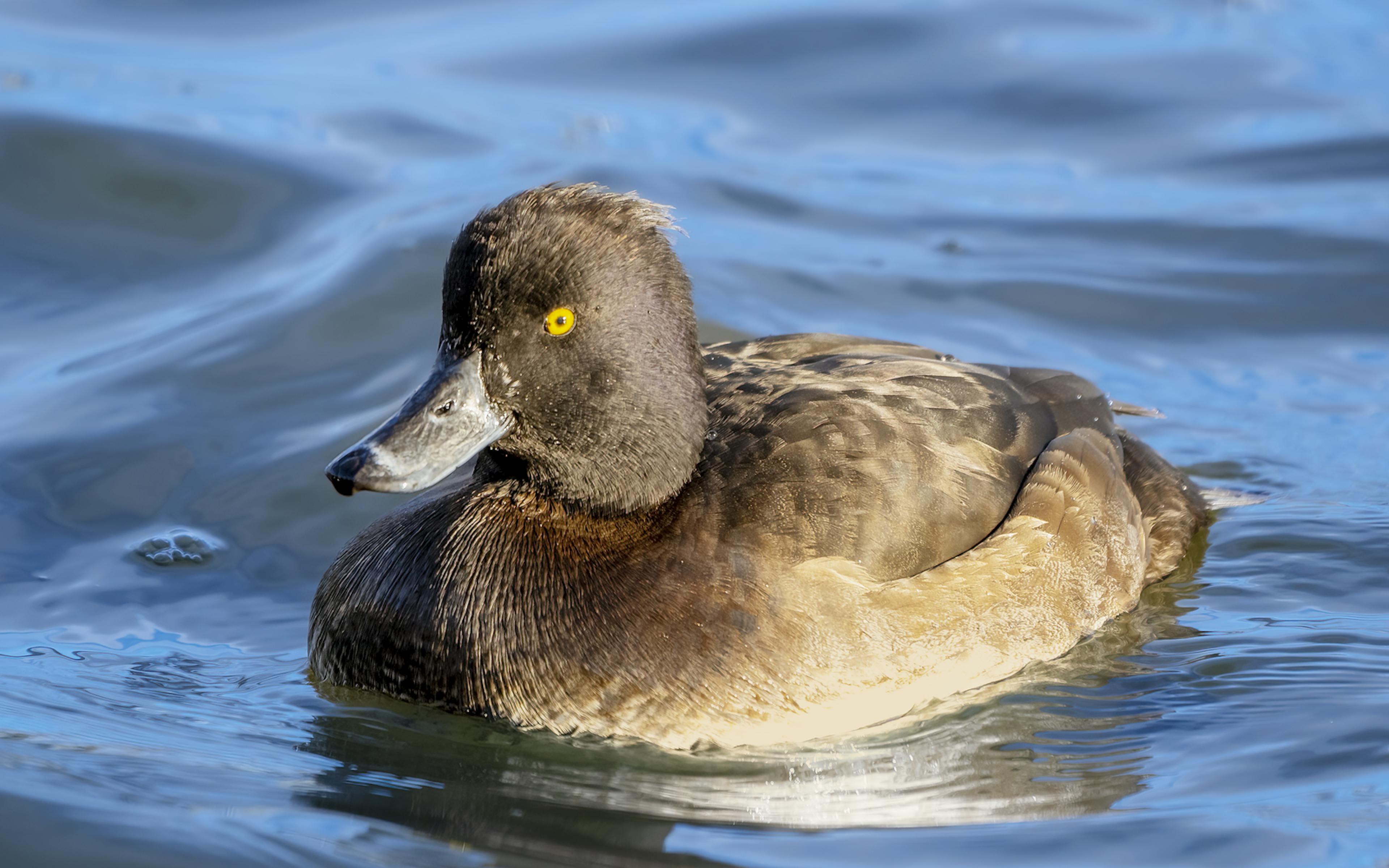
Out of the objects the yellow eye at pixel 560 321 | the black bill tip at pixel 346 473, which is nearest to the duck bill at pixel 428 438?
the black bill tip at pixel 346 473

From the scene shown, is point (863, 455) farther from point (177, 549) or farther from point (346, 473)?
point (177, 549)

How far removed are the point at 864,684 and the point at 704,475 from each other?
91 centimetres

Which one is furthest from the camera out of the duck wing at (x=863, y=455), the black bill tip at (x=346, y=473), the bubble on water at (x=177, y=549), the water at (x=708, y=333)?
the bubble on water at (x=177, y=549)

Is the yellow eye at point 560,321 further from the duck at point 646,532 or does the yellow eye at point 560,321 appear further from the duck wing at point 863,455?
the duck wing at point 863,455

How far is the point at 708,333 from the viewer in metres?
9.21

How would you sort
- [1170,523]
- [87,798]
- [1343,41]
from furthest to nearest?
1. [1343,41]
2. [1170,523]
3. [87,798]

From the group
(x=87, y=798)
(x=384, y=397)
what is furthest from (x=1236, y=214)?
(x=87, y=798)

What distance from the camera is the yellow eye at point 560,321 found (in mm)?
5230

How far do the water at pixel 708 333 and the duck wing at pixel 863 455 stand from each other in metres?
0.66

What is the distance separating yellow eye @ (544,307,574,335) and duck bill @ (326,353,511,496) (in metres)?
0.26

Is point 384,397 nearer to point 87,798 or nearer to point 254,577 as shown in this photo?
point 254,577

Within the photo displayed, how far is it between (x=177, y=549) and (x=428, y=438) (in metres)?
2.51

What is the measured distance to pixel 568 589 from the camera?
17.8 ft

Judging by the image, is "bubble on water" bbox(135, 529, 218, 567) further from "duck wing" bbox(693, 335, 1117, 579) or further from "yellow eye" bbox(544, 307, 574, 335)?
"yellow eye" bbox(544, 307, 574, 335)
